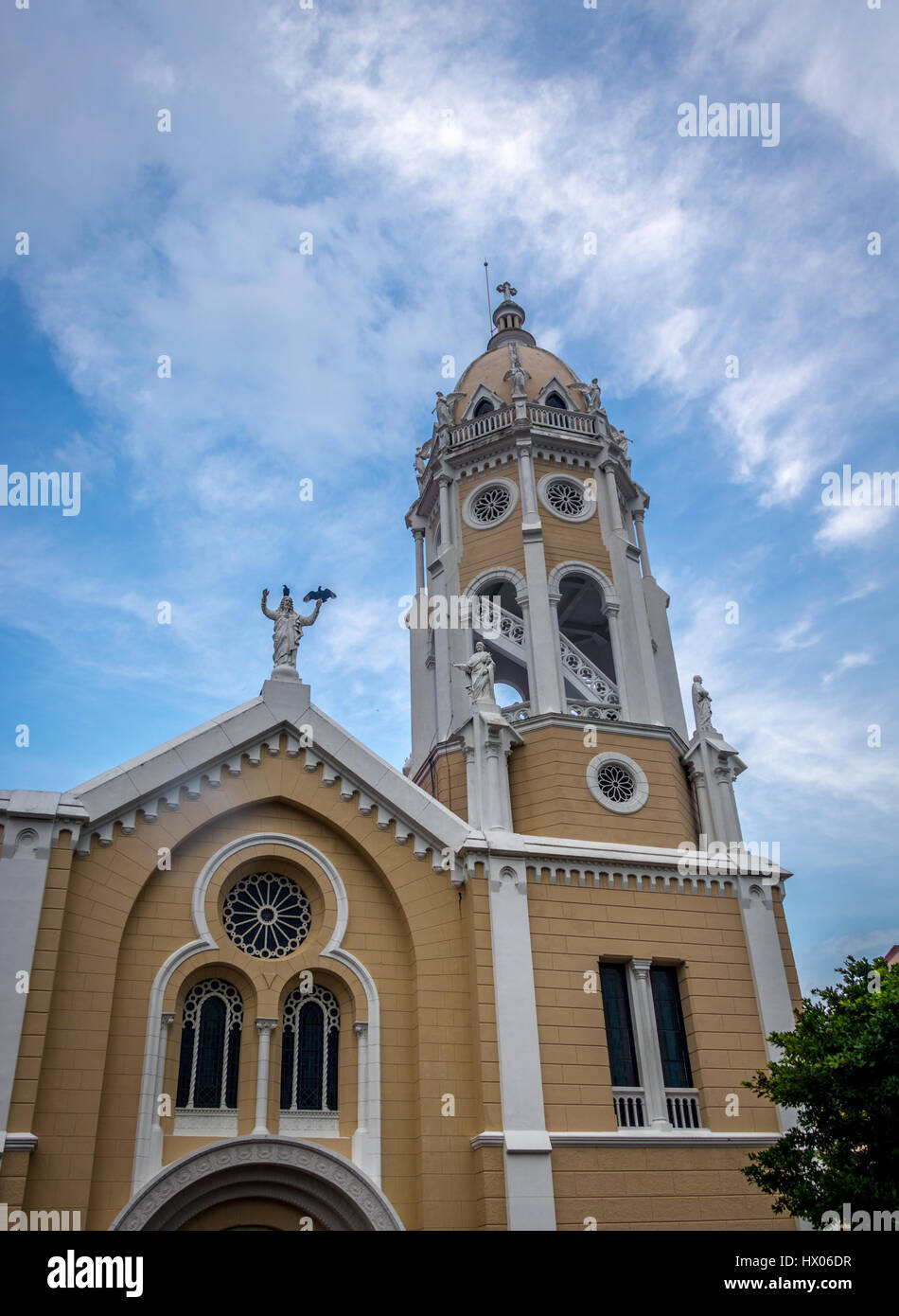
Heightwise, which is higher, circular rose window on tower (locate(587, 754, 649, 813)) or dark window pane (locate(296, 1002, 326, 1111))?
circular rose window on tower (locate(587, 754, 649, 813))

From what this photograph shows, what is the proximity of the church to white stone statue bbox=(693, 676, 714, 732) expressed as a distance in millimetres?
389

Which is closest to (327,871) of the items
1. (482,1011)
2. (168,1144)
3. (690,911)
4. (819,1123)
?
(482,1011)

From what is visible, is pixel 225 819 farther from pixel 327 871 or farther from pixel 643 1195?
pixel 643 1195

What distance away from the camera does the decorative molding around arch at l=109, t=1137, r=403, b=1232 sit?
14.8 metres

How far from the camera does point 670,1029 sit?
59.6 feet

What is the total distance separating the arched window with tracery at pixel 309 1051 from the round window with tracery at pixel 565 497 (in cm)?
1262

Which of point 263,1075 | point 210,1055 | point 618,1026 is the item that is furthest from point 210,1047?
point 618,1026

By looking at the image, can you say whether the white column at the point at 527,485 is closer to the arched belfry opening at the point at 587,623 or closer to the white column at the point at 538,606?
the white column at the point at 538,606

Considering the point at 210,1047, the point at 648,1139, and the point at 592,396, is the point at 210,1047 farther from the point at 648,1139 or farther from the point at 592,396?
the point at 592,396

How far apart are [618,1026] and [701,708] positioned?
7.22 metres

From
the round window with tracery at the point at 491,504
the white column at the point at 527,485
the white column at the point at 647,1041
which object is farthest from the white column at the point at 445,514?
the white column at the point at 647,1041

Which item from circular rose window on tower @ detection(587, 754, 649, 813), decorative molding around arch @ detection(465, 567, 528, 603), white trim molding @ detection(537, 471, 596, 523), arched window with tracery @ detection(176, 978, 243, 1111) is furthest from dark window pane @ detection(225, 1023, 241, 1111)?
white trim molding @ detection(537, 471, 596, 523)

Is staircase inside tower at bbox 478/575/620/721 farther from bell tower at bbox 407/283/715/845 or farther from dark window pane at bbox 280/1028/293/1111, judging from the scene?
dark window pane at bbox 280/1028/293/1111
